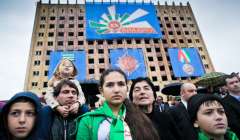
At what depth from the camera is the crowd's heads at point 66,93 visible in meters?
2.62

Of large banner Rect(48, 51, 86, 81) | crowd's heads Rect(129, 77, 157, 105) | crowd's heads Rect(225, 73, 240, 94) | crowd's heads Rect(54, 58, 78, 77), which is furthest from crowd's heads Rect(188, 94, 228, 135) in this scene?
large banner Rect(48, 51, 86, 81)

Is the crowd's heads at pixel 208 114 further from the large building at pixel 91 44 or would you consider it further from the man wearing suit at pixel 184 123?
the large building at pixel 91 44

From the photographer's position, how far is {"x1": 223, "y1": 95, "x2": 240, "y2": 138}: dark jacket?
3.26 meters

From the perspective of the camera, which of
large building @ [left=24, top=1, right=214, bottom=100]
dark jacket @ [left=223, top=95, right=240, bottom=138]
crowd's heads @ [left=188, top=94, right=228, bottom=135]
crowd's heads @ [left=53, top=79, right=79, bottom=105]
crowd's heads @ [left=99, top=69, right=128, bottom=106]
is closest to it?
crowd's heads @ [left=188, top=94, right=228, bottom=135]

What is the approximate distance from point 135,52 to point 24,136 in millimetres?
24218

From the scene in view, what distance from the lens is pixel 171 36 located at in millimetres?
34031

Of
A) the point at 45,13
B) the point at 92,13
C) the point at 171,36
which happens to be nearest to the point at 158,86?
the point at 171,36

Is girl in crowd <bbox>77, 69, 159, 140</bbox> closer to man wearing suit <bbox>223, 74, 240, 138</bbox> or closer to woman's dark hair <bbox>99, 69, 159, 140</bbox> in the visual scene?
woman's dark hair <bbox>99, 69, 159, 140</bbox>

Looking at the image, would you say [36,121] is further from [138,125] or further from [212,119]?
[212,119]

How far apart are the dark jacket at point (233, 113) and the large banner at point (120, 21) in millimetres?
24418

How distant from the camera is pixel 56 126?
93.3 inches

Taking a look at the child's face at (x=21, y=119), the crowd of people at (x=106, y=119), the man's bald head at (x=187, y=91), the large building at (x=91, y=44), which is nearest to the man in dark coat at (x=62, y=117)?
the crowd of people at (x=106, y=119)

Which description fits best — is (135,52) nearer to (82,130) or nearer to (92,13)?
(92,13)

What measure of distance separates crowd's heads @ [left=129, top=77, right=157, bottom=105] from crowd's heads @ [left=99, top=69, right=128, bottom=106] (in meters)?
0.65
